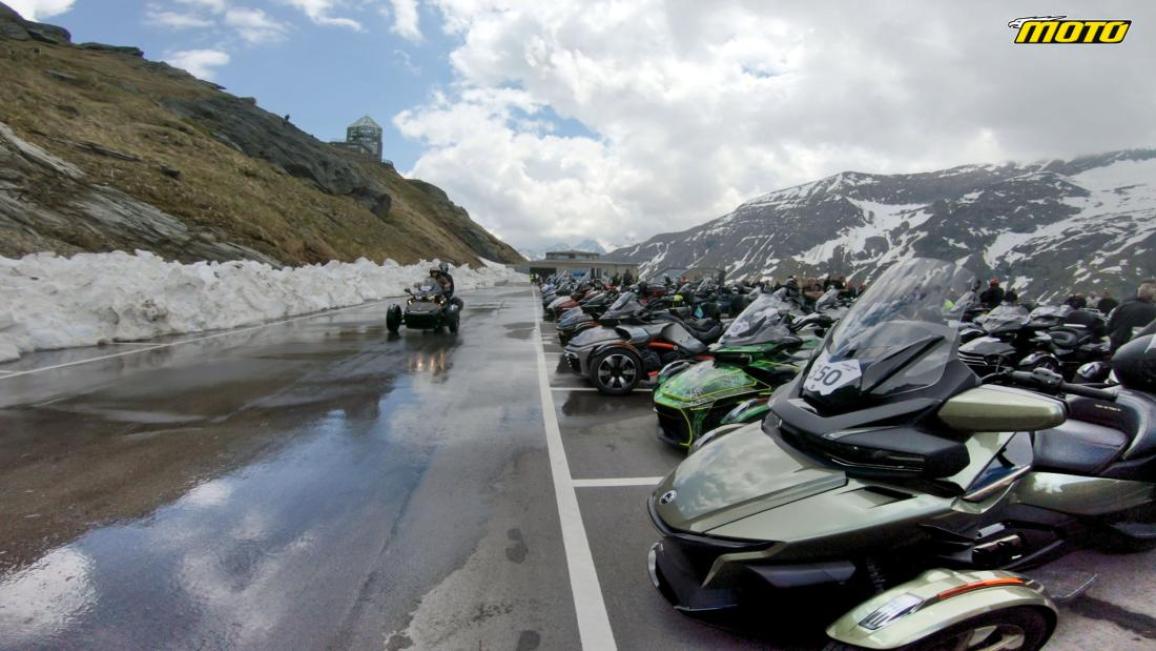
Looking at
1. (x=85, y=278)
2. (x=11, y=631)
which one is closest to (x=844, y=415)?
(x=11, y=631)

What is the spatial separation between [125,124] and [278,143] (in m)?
25.9

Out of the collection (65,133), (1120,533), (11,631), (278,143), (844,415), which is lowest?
(11,631)

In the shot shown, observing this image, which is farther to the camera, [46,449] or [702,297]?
[702,297]

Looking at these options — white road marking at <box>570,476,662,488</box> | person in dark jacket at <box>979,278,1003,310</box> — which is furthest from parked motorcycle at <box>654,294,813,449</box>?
person in dark jacket at <box>979,278,1003,310</box>

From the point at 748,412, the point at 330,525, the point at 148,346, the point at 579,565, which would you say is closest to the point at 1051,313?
the point at 748,412

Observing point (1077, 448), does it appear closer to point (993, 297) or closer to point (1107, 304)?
point (993, 297)

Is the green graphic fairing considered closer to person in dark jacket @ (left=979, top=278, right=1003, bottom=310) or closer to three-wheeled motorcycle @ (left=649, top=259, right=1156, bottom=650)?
three-wheeled motorcycle @ (left=649, top=259, right=1156, bottom=650)

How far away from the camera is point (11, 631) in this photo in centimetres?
286

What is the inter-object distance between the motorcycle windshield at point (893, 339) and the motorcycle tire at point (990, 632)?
976mm

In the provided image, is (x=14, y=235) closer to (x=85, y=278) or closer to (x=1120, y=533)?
(x=85, y=278)

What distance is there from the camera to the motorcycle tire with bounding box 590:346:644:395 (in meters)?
8.45

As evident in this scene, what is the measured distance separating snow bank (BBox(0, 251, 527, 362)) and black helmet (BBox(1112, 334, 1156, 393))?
13.6 meters

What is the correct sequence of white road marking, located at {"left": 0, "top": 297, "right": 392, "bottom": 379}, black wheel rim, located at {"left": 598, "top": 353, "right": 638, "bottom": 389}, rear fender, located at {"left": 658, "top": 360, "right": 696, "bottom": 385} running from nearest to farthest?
rear fender, located at {"left": 658, "top": 360, "right": 696, "bottom": 385} < black wheel rim, located at {"left": 598, "top": 353, "right": 638, "bottom": 389} < white road marking, located at {"left": 0, "top": 297, "right": 392, "bottom": 379}

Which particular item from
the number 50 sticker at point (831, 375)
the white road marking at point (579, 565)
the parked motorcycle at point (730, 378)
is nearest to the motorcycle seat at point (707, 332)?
the parked motorcycle at point (730, 378)
